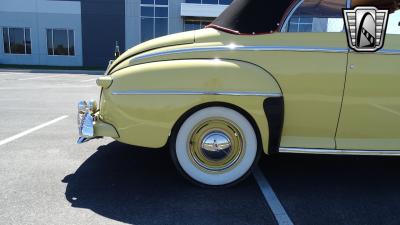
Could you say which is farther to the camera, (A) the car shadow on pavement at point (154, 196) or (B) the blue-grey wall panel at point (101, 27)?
(B) the blue-grey wall panel at point (101, 27)

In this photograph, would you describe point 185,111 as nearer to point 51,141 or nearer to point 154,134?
point 154,134

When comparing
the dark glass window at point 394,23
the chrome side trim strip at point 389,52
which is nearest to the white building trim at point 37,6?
the dark glass window at point 394,23

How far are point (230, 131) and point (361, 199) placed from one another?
1.36 metres

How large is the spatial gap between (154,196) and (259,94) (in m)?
1.35

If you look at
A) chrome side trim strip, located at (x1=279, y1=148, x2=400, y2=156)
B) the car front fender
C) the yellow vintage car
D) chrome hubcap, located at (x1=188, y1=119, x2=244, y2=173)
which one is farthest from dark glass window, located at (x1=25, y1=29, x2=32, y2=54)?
chrome side trim strip, located at (x1=279, y1=148, x2=400, y2=156)

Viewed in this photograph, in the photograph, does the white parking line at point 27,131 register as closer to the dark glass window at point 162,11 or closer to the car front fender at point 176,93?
the car front fender at point 176,93

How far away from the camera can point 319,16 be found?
351 centimetres

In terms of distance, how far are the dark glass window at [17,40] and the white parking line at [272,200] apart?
93.0 ft

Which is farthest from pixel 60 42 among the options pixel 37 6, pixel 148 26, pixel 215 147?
pixel 215 147

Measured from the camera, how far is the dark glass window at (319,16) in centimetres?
344

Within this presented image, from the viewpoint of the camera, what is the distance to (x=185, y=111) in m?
3.40

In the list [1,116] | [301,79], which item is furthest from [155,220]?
[1,116]

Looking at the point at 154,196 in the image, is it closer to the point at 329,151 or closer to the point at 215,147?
the point at 215,147

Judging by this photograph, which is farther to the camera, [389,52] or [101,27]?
[101,27]
